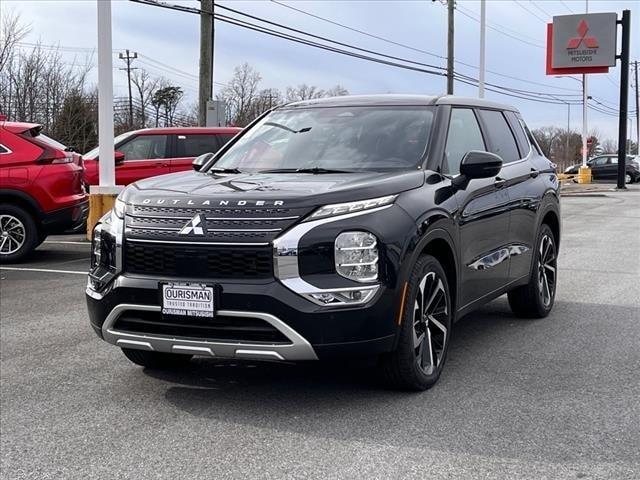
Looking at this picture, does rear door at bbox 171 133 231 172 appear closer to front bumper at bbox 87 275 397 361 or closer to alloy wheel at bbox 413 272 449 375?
alloy wheel at bbox 413 272 449 375

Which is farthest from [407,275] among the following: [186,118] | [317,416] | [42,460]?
[186,118]

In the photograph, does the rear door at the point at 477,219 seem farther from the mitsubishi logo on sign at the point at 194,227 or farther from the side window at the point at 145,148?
the side window at the point at 145,148

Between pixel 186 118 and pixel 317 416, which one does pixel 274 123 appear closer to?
pixel 317 416

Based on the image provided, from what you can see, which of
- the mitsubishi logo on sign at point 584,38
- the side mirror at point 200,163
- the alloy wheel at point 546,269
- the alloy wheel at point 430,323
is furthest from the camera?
the mitsubishi logo on sign at point 584,38

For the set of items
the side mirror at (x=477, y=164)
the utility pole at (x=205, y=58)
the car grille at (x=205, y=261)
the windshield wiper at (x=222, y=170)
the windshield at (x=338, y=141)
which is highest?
the utility pole at (x=205, y=58)

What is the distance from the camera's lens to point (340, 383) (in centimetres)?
480

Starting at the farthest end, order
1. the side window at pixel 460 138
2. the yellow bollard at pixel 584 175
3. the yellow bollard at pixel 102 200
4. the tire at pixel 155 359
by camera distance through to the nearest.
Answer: the yellow bollard at pixel 584 175
the yellow bollard at pixel 102 200
the side window at pixel 460 138
the tire at pixel 155 359

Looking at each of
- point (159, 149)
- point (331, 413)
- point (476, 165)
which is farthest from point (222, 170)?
point (159, 149)

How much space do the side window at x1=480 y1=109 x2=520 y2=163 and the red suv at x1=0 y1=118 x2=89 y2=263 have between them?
6.76 meters

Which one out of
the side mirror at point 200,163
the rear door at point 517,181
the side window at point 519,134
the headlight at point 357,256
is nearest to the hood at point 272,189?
the headlight at point 357,256

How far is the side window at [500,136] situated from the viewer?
6.10 meters

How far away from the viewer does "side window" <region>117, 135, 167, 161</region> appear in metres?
14.1

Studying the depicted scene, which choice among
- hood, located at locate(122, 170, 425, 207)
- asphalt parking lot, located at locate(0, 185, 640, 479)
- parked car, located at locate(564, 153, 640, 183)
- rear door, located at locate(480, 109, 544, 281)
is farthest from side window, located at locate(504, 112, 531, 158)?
parked car, located at locate(564, 153, 640, 183)

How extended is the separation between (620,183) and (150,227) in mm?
32974
